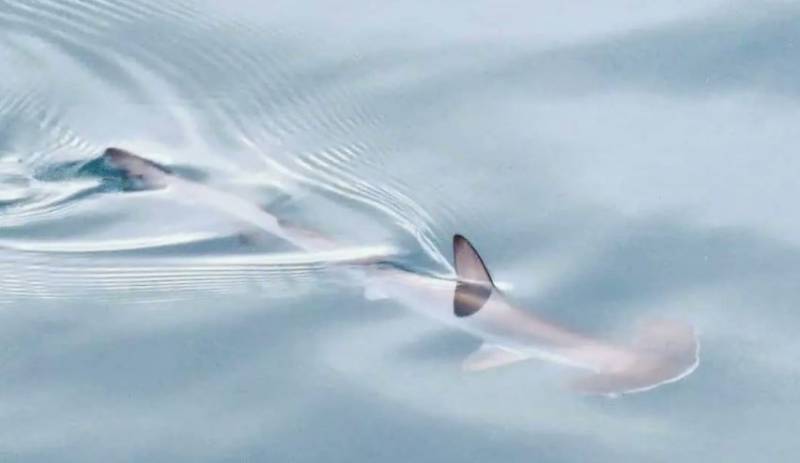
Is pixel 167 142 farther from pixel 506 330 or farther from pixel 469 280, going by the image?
pixel 506 330

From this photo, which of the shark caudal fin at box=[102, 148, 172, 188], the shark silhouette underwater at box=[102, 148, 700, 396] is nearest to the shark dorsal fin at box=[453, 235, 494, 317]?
the shark silhouette underwater at box=[102, 148, 700, 396]

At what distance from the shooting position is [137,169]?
4293mm

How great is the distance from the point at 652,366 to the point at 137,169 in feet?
6.04

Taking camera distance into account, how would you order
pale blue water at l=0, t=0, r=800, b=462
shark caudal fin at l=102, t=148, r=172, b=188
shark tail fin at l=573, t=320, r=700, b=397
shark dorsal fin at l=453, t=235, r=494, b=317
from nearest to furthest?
pale blue water at l=0, t=0, r=800, b=462 → shark tail fin at l=573, t=320, r=700, b=397 → shark dorsal fin at l=453, t=235, r=494, b=317 → shark caudal fin at l=102, t=148, r=172, b=188

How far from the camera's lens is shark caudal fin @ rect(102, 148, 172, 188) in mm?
4281

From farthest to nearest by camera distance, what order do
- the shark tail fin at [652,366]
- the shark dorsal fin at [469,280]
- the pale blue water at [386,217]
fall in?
the shark dorsal fin at [469,280] < the shark tail fin at [652,366] < the pale blue water at [386,217]

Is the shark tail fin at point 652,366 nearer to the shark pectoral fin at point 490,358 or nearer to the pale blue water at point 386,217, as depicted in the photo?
the pale blue water at point 386,217

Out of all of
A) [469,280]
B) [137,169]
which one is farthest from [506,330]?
[137,169]

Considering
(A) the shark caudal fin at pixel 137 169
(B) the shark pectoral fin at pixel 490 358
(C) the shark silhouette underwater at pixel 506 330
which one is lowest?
(B) the shark pectoral fin at pixel 490 358

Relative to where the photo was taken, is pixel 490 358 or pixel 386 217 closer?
pixel 490 358

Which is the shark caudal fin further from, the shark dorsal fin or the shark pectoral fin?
the shark pectoral fin

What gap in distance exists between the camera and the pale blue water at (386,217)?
3232mm

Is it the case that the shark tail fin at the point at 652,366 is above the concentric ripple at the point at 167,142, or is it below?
below

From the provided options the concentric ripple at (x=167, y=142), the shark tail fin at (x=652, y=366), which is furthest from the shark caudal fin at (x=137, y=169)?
the shark tail fin at (x=652, y=366)
